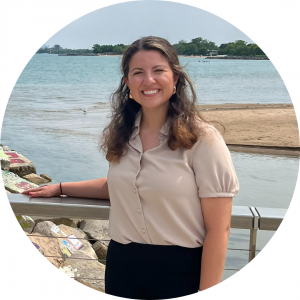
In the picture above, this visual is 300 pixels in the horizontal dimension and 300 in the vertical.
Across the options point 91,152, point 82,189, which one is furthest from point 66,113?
point 82,189

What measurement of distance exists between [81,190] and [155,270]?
0.45 m

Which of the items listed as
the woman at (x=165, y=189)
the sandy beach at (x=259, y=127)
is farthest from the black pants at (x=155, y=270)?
the sandy beach at (x=259, y=127)

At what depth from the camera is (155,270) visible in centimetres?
144

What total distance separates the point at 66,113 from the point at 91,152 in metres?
6.11

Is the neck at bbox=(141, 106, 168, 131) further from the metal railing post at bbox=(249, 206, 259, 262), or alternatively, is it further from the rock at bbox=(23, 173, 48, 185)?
the rock at bbox=(23, 173, 48, 185)

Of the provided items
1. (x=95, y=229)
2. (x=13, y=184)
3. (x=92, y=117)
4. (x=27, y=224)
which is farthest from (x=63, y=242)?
(x=92, y=117)

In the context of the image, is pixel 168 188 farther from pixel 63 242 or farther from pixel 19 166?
pixel 19 166

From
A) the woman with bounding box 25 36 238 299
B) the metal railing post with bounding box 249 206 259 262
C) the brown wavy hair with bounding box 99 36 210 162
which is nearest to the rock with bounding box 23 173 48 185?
the brown wavy hair with bounding box 99 36 210 162

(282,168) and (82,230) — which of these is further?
(282,168)

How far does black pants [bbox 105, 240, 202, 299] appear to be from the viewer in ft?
4.66

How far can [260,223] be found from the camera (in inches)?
58.4

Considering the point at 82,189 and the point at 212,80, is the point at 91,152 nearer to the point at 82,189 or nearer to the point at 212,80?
the point at 82,189

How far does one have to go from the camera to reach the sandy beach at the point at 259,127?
1160cm

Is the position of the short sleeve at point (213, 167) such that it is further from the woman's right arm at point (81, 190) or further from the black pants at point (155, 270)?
the woman's right arm at point (81, 190)
